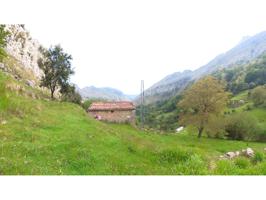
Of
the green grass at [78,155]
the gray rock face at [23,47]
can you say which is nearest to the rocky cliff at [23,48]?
the gray rock face at [23,47]

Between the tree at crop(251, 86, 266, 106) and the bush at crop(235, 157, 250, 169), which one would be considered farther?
the tree at crop(251, 86, 266, 106)

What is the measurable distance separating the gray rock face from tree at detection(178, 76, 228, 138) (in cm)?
6070

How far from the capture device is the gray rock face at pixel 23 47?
111812mm

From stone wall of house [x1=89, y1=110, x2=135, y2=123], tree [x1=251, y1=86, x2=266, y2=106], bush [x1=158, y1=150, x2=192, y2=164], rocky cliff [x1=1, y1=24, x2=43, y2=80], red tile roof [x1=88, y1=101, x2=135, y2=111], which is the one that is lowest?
bush [x1=158, y1=150, x2=192, y2=164]

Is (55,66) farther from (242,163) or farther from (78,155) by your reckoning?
(242,163)

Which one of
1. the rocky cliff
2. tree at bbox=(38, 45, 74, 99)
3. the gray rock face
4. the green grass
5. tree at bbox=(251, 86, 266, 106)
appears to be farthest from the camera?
tree at bbox=(251, 86, 266, 106)

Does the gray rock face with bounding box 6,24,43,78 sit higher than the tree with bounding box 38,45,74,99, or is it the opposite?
the gray rock face with bounding box 6,24,43,78

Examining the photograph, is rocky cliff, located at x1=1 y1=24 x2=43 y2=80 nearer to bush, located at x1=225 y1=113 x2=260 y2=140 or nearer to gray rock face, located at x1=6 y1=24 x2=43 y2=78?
gray rock face, located at x1=6 y1=24 x2=43 y2=78

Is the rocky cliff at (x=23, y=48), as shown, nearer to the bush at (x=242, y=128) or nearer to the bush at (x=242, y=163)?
the bush at (x=242, y=128)

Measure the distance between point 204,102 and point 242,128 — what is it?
14.8m

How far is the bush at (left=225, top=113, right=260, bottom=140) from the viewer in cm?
7894

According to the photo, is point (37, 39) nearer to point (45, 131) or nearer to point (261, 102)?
point (261, 102)

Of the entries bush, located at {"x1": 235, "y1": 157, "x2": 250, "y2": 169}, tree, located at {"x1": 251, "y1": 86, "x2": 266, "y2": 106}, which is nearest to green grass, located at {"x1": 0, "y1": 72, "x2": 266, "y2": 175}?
bush, located at {"x1": 235, "y1": 157, "x2": 250, "y2": 169}

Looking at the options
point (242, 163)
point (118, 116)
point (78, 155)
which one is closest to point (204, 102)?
point (118, 116)
